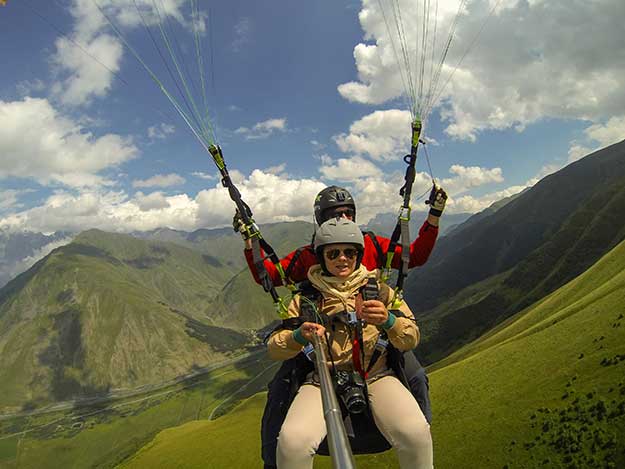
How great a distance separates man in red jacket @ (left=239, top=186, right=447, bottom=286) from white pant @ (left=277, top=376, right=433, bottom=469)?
8.30ft

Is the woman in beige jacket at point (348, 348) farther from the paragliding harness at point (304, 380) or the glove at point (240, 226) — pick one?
the glove at point (240, 226)

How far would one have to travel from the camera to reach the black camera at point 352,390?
531cm

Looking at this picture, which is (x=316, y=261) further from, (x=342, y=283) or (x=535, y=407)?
(x=535, y=407)

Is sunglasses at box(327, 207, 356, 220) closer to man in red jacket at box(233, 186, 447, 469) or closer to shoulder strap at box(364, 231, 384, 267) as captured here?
man in red jacket at box(233, 186, 447, 469)

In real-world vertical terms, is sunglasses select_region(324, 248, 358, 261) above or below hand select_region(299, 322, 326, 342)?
above

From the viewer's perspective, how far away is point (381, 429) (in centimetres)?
547

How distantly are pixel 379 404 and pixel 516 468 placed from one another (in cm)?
2242

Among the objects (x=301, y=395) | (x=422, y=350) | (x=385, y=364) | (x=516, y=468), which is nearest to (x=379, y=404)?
(x=385, y=364)

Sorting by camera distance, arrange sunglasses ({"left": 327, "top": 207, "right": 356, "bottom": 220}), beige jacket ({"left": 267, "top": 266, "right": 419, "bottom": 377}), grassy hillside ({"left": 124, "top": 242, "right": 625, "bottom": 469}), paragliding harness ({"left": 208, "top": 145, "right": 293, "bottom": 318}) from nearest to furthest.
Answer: beige jacket ({"left": 267, "top": 266, "right": 419, "bottom": 377}) < paragliding harness ({"left": 208, "top": 145, "right": 293, "bottom": 318}) < sunglasses ({"left": 327, "top": 207, "right": 356, "bottom": 220}) < grassy hillside ({"left": 124, "top": 242, "right": 625, "bottom": 469})

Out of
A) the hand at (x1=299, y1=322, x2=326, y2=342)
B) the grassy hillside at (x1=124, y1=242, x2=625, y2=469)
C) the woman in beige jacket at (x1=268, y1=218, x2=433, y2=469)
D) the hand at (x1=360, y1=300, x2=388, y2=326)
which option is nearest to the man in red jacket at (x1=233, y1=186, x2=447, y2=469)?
the woman in beige jacket at (x1=268, y1=218, x2=433, y2=469)

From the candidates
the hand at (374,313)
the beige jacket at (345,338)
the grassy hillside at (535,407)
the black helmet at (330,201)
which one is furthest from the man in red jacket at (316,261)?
the grassy hillside at (535,407)

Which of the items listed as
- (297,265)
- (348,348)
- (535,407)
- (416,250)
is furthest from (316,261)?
(535,407)

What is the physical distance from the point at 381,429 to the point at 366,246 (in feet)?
11.8

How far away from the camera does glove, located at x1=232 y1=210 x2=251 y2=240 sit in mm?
7578
